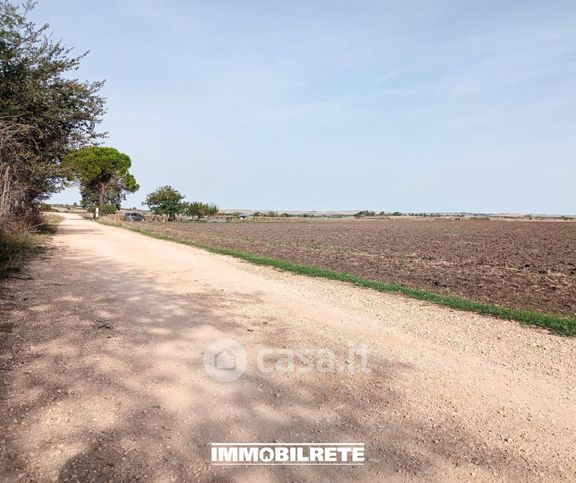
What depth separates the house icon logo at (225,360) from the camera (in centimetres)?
426

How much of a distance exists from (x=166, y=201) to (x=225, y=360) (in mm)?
73066

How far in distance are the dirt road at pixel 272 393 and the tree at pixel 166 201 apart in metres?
69.2

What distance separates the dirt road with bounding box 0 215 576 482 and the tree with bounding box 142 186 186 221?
69.2 meters

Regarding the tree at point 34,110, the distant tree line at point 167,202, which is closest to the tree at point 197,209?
the distant tree line at point 167,202

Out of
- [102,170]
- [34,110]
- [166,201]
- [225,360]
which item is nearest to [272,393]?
[225,360]

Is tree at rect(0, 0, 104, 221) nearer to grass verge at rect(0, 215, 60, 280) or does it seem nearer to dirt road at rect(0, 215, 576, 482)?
grass verge at rect(0, 215, 60, 280)

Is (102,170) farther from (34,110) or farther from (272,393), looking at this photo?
(272,393)

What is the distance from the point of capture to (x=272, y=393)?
3881 millimetres

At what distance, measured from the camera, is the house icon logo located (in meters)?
4.26

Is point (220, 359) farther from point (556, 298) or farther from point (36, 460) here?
point (556, 298)

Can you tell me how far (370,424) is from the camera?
3381 millimetres

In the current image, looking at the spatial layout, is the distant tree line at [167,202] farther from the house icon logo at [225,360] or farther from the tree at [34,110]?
the house icon logo at [225,360]

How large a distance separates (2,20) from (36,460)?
61.2ft

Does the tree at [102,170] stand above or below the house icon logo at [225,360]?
above
